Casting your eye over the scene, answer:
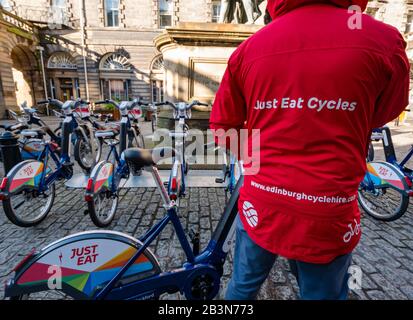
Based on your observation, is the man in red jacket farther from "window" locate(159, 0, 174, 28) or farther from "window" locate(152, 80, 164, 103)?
"window" locate(159, 0, 174, 28)

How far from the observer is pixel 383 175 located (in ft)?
11.3

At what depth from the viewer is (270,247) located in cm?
116

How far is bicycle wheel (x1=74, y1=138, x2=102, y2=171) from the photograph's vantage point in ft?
16.7

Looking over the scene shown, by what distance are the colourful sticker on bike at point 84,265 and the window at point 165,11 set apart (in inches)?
964

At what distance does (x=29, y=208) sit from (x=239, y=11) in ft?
22.3

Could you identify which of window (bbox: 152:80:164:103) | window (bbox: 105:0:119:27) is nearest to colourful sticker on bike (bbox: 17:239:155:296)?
window (bbox: 152:80:164:103)

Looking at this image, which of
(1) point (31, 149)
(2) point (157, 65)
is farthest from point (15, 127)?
(2) point (157, 65)

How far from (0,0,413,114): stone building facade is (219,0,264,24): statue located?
56.0ft

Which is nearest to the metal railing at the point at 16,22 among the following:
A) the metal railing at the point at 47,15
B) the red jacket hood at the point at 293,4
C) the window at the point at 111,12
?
the metal railing at the point at 47,15

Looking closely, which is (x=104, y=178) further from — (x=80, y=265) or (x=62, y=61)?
(x=62, y=61)
